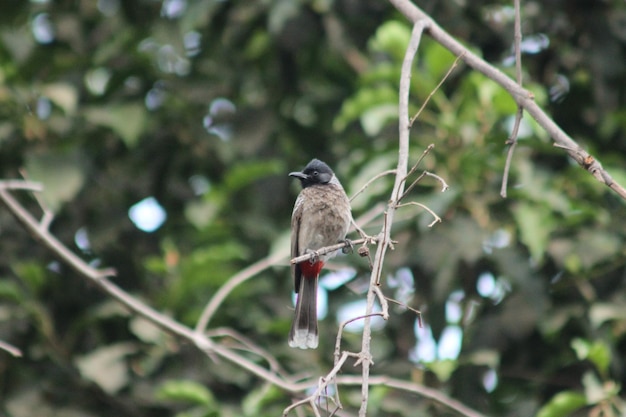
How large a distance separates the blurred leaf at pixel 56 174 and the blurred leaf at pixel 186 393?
43.8 inches

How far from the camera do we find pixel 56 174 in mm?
4660

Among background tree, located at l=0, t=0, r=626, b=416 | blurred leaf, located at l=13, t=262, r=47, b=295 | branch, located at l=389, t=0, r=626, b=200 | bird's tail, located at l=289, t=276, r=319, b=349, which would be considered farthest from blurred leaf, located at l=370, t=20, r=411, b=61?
blurred leaf, located at l=13, t=262, r=47, b=295

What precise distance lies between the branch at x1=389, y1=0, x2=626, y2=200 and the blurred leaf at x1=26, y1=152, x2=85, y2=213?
2.28 m

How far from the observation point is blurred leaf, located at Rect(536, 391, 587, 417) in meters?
3.89

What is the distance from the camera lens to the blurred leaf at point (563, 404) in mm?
3889

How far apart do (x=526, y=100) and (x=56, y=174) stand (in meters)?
2.82

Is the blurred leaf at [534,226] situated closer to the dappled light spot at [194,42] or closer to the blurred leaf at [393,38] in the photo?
the blurred leaf at [393,38]

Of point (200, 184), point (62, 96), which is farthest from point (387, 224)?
point (200, 184)

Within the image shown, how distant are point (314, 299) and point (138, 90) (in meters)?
2.28

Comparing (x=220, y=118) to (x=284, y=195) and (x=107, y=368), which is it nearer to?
(x=284, y=195)

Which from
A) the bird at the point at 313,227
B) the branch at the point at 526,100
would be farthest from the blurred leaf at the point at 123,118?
the branch at the point at 526,100

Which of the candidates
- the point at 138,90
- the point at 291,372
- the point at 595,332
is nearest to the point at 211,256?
the point at 291,372

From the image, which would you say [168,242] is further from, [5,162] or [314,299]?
[314,299]

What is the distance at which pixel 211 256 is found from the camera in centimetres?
465
